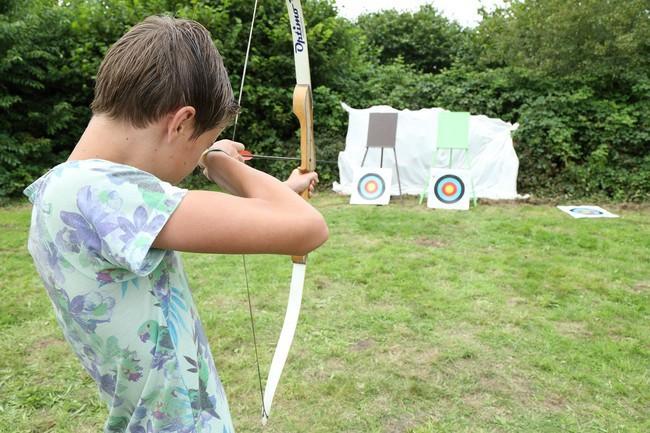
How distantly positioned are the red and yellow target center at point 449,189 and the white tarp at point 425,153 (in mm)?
490

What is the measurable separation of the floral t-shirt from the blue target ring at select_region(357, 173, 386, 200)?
478 cm

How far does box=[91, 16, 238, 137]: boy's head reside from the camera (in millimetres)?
551

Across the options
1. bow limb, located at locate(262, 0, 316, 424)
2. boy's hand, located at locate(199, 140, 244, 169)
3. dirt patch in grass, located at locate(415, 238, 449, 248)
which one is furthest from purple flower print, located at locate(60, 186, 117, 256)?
dirt patch in grass, located at locate(415, 238, 449, 248)

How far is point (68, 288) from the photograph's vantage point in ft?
1.89

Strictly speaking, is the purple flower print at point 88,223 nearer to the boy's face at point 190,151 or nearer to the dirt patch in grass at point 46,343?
the boy's face at point 190,151

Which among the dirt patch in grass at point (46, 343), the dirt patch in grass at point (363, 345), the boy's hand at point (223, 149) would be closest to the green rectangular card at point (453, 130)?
the dirt patch in grass at point (363, 345)

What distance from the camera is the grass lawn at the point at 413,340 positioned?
5.67 ft

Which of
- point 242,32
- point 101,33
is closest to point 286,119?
point 242,32

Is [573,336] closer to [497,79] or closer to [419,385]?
[419,385]

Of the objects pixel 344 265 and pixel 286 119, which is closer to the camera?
pixel 344 265

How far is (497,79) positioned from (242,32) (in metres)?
3.11

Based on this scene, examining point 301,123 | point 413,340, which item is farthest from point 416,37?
point 301,123

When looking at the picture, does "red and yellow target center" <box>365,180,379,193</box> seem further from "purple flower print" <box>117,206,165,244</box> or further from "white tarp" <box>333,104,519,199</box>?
"purple flower print" <box>117,206,165,244</box>

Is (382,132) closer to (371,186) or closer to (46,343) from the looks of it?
(371,186)
